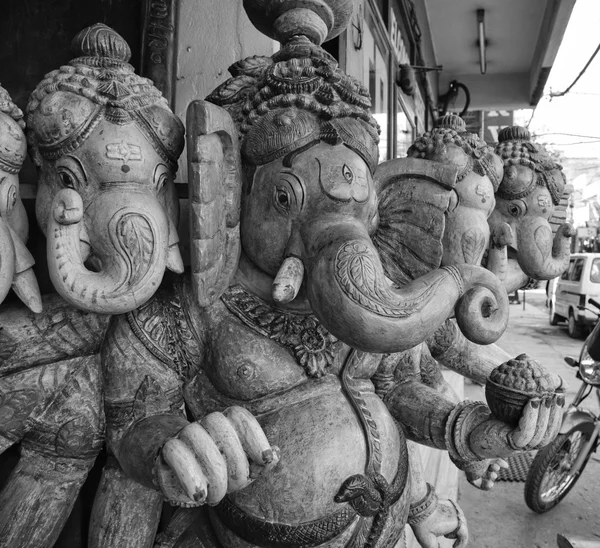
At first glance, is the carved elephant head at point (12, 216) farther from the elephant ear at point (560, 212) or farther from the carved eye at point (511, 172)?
the elephant ear at point (560, 212)

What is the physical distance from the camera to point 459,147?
1.18 m

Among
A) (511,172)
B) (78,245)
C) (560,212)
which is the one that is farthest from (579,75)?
(78,245)

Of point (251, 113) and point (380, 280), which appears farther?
point (251, 113)

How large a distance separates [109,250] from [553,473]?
2867 mm

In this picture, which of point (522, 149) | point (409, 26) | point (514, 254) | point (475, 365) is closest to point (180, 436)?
point (475, 365)

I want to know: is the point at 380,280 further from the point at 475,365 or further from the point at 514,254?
the point at 514,254

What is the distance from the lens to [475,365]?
129 centimetres

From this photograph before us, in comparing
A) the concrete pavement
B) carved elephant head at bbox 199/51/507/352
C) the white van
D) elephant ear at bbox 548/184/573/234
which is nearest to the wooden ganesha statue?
carved elephant head at bbox 199/51/507/352

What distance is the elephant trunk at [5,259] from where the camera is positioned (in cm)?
77

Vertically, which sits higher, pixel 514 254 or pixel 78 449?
pixel 514 254

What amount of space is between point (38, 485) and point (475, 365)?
91 centimetres

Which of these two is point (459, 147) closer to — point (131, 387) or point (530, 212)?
point (530, 212)

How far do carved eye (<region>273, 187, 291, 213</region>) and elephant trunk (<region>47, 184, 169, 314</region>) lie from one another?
0.58 ft

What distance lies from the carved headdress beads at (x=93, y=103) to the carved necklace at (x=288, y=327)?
0.82 ft
